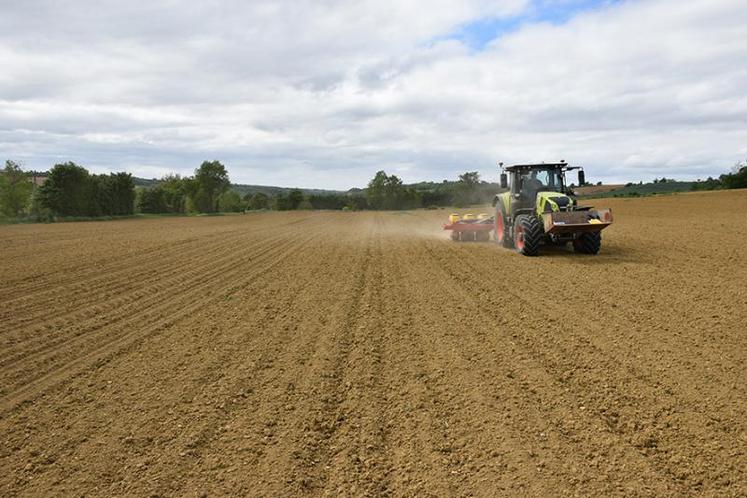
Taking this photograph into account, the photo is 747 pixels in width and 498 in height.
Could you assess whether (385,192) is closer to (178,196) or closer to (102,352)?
(178,196)

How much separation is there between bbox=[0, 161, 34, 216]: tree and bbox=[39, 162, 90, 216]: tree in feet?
12.6

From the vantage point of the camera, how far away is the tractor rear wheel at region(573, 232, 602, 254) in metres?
12.8

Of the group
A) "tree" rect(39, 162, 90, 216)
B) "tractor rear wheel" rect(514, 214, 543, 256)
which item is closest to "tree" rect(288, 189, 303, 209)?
"tree" rect(39, 162, 90, 216)

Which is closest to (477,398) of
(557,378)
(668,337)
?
(557,378)

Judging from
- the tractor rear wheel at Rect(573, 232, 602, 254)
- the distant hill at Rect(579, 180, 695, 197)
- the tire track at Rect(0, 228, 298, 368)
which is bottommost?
the tire track at Rect(0, 228, 298, 368)

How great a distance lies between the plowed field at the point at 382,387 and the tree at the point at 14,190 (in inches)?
2112

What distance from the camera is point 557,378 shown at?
4.69m

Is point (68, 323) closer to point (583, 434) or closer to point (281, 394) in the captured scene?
point (281, 394)

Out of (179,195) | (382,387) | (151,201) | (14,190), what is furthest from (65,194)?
(382,387)

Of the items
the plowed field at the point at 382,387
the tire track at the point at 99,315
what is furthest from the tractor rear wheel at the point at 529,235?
the tire track at the point at 99,315

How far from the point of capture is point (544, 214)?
12.4m

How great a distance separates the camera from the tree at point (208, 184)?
267 ft

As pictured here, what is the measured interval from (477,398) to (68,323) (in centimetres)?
576

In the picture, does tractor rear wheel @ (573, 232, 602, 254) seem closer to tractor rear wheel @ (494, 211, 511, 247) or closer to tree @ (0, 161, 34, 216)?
tractor rear wheel @ (494, 211, 511, 247)
